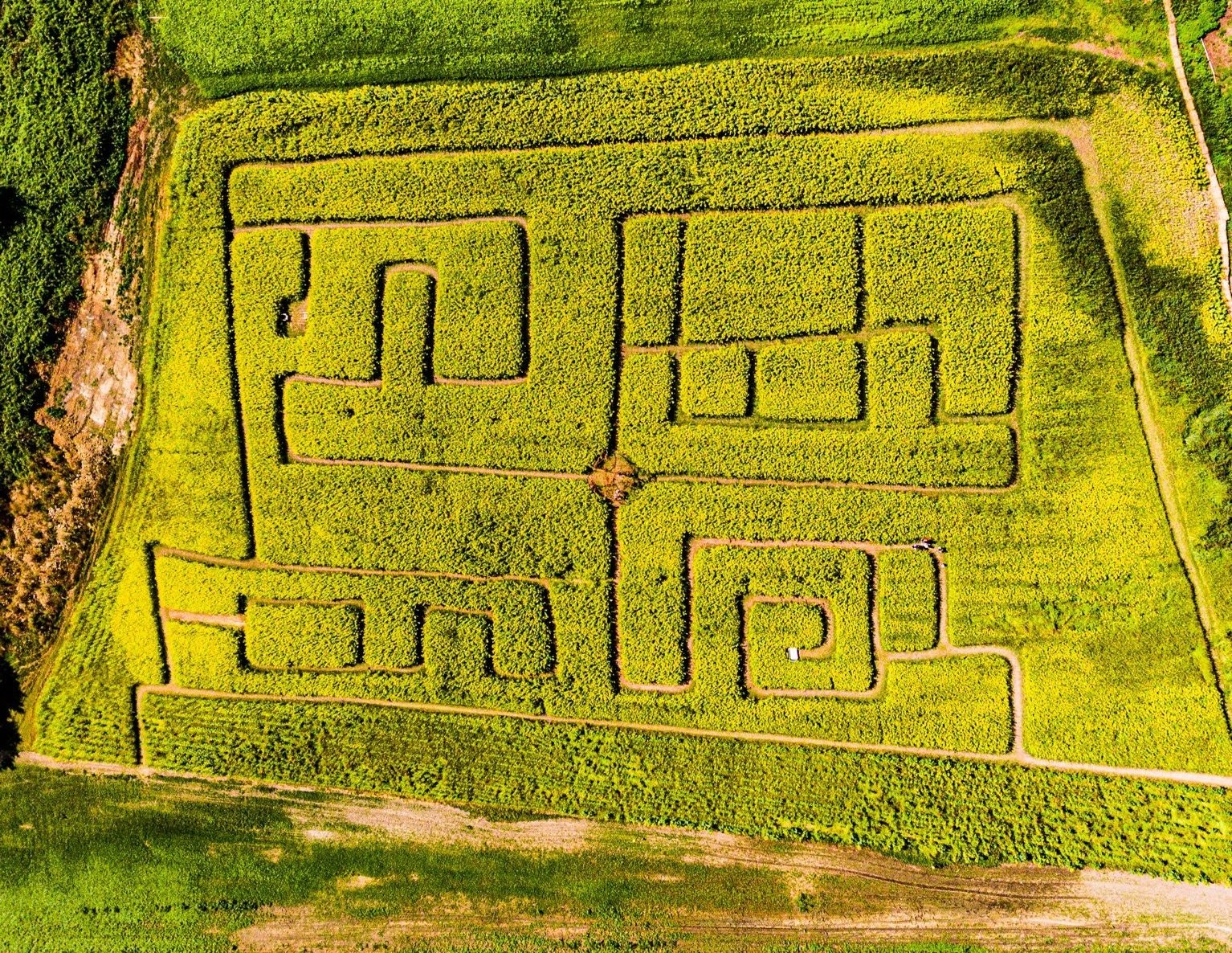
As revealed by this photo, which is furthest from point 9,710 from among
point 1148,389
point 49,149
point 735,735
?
point 1148,389

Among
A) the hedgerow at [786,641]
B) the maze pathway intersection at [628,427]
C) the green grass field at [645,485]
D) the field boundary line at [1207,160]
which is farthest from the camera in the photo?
the hedgerow at [786,641]

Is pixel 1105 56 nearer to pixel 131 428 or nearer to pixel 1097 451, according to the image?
pixel 1097 451

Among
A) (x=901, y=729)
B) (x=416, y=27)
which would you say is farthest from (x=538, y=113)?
(x=901, y=729)

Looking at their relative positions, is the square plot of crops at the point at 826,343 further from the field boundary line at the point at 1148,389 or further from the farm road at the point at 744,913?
the farm road at the point at 744,913

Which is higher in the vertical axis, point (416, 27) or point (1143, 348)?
point (416, 27)

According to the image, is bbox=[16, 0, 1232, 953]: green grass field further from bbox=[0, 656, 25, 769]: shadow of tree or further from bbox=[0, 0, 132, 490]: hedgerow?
bbox=[0, 656, 25, 769]: shadow of tree

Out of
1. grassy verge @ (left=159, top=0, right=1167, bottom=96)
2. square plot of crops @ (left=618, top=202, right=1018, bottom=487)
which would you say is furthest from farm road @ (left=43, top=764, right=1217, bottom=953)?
grassy verge @ (left=159, top=0, right=1167, bottom=96)

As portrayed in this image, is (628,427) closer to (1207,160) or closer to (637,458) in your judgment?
(637,458)

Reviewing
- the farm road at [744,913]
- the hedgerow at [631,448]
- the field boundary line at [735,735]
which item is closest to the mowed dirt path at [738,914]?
the farm road at [744,913]
